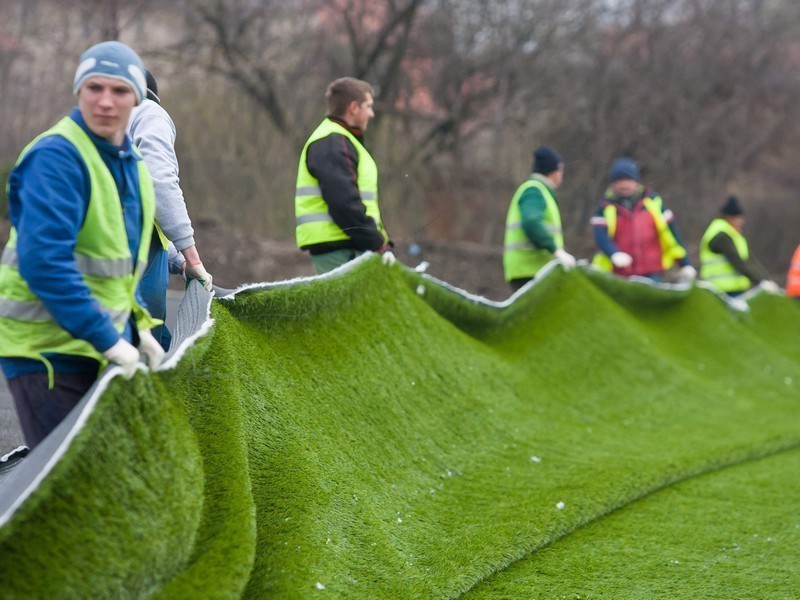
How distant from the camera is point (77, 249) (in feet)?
9.58

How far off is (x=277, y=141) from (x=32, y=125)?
316cm

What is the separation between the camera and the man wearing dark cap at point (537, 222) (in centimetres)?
748

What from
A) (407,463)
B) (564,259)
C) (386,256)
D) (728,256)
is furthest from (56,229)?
(728,256)

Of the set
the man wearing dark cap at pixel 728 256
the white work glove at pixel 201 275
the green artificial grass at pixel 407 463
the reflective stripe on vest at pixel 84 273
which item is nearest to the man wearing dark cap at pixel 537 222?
the green artificial grass at pixel 407 463

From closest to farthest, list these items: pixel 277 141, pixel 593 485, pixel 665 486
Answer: pixel 593 485 → pixel 665 486 → pixel 277 141

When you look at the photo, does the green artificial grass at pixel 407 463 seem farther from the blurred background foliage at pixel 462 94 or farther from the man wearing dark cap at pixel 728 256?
the blurred background foliage at pixel 462 94

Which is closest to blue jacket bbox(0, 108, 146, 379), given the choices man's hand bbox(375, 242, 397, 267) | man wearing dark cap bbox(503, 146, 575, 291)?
man's hand bbox(375, 242, 397, 267)

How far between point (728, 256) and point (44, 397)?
845 cm

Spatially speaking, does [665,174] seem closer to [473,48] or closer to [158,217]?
[473,48]

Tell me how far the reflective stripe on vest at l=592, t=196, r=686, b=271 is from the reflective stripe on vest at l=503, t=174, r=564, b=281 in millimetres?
1367

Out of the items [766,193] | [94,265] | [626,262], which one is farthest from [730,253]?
[766,193]

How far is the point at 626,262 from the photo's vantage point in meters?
8.63

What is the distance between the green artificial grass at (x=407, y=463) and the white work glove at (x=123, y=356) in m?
0.05

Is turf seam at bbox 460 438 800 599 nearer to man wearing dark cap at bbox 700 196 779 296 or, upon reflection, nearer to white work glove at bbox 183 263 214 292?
white work glove at bbox 183 263 214 292
